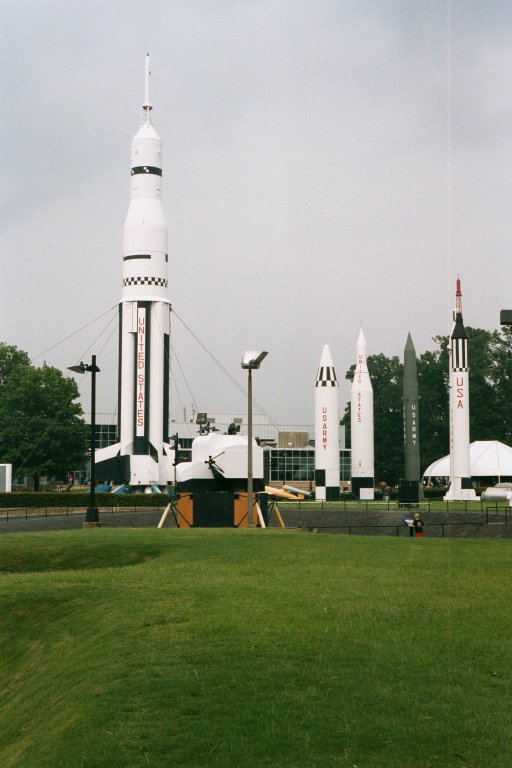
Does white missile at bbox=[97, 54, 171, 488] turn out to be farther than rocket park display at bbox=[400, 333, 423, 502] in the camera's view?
No

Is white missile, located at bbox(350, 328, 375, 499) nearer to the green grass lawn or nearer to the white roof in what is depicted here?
the white roof

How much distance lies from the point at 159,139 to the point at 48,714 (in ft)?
224

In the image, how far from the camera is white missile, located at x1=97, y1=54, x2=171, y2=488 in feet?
249

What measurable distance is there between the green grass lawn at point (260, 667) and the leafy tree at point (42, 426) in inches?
2462

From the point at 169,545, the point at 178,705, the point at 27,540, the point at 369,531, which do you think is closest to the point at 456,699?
the point at 178,705

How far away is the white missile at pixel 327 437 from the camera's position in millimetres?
78562

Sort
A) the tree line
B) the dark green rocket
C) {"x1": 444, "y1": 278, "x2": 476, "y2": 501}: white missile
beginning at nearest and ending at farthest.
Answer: {"x1": 444, "y1": 278, "x2": 476, "y2": 501}: white missile
the dark green rocket
the tree line

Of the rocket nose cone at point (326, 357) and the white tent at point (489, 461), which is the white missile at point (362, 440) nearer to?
the rocket nose cone at point (326, 357)

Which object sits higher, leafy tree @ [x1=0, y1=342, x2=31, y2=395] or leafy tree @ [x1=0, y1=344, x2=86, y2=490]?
leafy tree @ [x1=0, y1=342, x2=31, y2=395]

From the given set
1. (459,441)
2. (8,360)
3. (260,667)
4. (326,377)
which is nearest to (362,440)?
(326,377)

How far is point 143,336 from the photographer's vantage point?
250 ft

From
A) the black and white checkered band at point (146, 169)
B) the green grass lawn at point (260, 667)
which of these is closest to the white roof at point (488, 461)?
the black and white checkered band at point (146, 169)

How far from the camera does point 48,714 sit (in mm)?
12414

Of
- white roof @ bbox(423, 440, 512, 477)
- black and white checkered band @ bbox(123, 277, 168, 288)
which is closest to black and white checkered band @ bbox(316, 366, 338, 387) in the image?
black and white checkered band @ bbox(123, 277, 168, 288)
